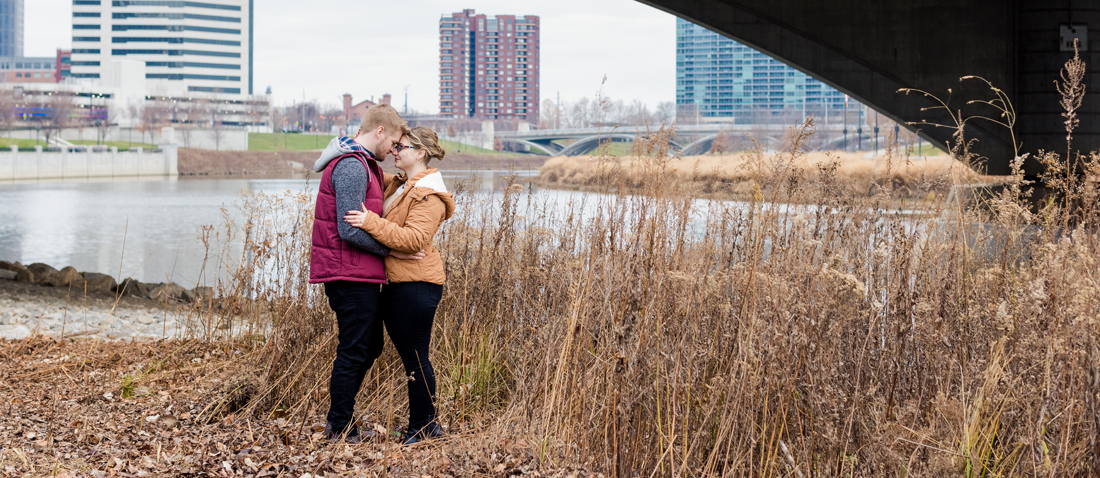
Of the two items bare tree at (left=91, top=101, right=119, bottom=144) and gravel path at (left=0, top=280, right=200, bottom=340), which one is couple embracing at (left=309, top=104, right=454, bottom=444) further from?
bare tree at (left=91, top=101, right=119, bottom=144)

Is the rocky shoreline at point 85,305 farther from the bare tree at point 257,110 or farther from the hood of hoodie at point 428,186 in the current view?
the bare tree at point 257,110

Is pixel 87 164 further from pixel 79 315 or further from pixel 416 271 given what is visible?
pixel 416 271

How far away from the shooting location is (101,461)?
3150mm

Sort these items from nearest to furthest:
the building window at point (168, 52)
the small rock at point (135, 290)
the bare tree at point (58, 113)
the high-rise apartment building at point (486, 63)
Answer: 1. the small rock at point (135, 290)
2. the bare tree at point (58, 113)
3. the building window at point (168, 52)
4. the high-rise apartment building at point (486, 63)

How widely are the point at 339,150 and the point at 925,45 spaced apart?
15.0 metres

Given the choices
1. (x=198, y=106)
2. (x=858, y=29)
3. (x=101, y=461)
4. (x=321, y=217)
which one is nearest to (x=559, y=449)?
(x=321, y=217)

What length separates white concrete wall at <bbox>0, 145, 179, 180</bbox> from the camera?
53031 mm

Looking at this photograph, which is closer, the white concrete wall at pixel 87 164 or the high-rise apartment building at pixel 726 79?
the white concrete wall at pixel 87 164

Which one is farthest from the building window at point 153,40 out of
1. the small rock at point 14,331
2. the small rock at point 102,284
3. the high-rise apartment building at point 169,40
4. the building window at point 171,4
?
the small rock at point 14,331

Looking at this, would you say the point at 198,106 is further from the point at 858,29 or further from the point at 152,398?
the point at 152,398

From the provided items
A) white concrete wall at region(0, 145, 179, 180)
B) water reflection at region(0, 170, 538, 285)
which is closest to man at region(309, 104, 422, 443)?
water reflection at region(0, 170, 538, 285)

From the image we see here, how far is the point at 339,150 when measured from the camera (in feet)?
10.5

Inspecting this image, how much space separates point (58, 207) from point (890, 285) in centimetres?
3441

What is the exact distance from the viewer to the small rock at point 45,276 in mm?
11023
